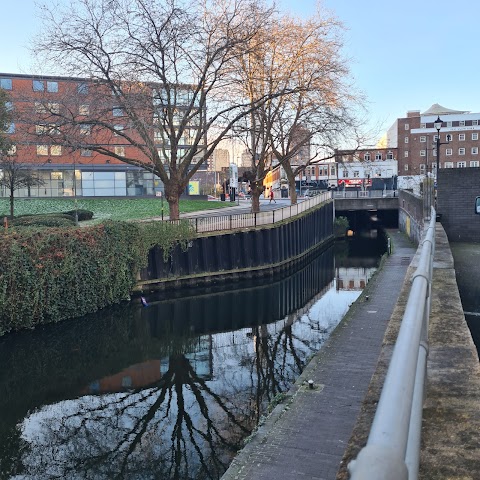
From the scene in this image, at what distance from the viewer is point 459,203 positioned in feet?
70.0

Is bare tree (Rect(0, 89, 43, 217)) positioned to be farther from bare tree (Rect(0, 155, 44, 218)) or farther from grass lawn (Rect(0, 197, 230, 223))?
grass lawn (Rect(0, 197, 230, 223))

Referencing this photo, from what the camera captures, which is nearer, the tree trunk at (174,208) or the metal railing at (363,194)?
the tree trunk at (174,208)

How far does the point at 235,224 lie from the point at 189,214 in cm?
1038

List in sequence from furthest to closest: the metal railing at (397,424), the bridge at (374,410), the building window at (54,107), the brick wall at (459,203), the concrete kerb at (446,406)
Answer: the building window at (54,107) → the brick wall at (459,203) → the concrete kerb at (446,406) → the bridge at (374,410) → the metal railing at (397,424)

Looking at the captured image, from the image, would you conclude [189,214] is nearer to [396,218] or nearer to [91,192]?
[91,192]

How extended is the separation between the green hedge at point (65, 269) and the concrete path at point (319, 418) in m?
10.0

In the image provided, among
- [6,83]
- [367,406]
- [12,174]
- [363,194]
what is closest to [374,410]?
[367,406]

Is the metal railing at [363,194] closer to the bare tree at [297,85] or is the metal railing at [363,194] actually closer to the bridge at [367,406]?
the bare tree at [297,85]

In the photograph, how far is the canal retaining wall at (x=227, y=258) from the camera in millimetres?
23953

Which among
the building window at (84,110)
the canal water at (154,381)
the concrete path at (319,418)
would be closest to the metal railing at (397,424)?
the concrete path at (319,418)

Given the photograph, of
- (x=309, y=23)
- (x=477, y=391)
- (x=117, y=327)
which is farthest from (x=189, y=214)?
(x=477, y=391)

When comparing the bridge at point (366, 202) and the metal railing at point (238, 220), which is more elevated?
the bridge at point (366, 202)

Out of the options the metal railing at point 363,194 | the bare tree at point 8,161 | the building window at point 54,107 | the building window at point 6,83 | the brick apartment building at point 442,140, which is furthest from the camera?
the brick apartment building at point 442,140

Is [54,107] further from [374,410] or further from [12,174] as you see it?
[374,410]
